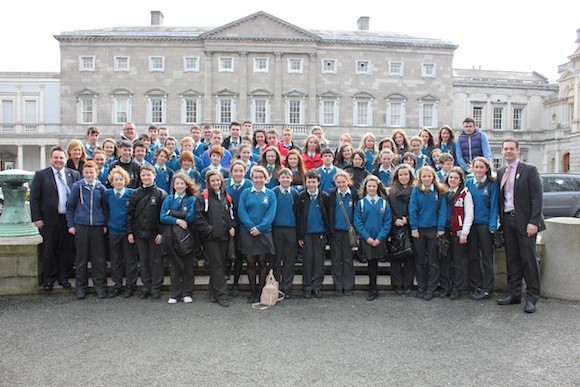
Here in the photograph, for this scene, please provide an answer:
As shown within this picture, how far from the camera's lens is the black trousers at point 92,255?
21.4 ft

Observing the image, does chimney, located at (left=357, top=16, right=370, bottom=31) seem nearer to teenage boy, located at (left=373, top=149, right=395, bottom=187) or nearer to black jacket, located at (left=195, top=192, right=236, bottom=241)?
teenage boy, located at (left=373, top=149, right=395, bottom=187)

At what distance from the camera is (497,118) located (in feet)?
166

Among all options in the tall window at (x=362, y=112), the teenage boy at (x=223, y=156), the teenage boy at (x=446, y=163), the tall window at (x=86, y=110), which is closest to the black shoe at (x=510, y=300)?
the teenage boy at (x=446, y=163)

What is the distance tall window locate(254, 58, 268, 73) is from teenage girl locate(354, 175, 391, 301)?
36172mm

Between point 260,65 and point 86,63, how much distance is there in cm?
1546

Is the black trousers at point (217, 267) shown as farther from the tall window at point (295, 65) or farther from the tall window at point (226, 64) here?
the tall window at point (295, 65)

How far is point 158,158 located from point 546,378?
6.20 metres

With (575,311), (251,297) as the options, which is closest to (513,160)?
(575,311)

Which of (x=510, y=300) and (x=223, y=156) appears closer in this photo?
(x=510, y=300)

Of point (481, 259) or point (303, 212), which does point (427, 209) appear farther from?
point (303, 212)

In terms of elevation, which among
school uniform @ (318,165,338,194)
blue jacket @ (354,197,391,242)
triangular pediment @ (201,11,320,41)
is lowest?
blue jacket @ (354,197,391,242)

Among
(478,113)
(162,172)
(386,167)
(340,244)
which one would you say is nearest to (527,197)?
(386,167)

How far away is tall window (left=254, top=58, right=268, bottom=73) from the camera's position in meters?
41.1

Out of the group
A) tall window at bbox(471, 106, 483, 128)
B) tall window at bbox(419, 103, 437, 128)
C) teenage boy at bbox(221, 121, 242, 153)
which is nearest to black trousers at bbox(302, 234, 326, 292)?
teenage boy at bbox(221, 121, 242, 153)
